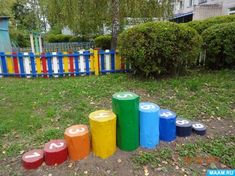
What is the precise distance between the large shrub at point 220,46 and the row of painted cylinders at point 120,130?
181 inches

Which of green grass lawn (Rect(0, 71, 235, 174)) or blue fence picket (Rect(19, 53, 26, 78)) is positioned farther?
blue fence picket (Rect(19, 53, 26, 78))

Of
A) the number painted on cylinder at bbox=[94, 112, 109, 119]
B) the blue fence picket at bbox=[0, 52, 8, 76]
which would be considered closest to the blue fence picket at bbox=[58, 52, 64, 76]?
the blue fence picket at bbox=[0, 52, 8, 76]

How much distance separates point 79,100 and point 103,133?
2.30m

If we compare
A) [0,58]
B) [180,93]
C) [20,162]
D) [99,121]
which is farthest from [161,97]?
[0,58]

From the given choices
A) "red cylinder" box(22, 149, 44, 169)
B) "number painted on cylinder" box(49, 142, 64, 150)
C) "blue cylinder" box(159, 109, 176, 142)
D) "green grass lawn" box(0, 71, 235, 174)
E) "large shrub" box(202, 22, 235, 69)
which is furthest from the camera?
"large shrub" box(202, 22, 235, 69)

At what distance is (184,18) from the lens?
24.3 m

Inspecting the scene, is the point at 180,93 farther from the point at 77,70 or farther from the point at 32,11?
the point at 32,11

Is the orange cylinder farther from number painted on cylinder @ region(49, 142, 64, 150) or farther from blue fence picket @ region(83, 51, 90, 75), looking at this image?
blue fence picket @ region(83, 51, 90, 75)

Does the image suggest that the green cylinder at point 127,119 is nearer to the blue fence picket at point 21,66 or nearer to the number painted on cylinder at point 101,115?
the number painted on cylinder at point 101,115

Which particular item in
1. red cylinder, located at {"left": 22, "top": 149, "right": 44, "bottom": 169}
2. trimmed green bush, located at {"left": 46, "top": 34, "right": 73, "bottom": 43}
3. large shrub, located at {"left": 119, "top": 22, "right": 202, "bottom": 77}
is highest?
trimmed green bush, located at {"left": 46, "top": 34, "right": 73, "bottom": 43}

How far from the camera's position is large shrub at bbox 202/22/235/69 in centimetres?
631

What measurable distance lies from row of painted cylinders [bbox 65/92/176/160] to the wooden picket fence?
452 centimetres

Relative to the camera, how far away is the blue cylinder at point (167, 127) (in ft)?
9.73

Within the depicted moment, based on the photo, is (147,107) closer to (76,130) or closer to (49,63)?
(76,130)
